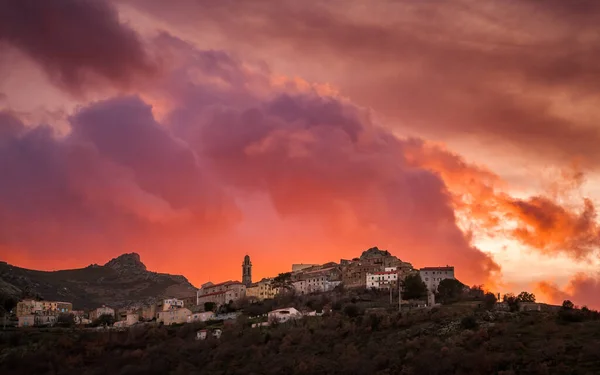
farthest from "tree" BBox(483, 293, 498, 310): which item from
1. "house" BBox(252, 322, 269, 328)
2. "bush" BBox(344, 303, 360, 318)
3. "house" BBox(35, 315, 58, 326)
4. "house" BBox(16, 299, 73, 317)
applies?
"house" BBox(16, 299, 73, 317)

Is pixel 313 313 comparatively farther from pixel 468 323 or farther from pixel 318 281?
pixel 318 281

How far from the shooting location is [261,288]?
168m

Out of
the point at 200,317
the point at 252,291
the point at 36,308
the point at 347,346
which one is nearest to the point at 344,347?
the point at 347,346

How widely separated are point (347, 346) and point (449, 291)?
40663 millimetres

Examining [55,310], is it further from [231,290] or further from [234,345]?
[234,345]

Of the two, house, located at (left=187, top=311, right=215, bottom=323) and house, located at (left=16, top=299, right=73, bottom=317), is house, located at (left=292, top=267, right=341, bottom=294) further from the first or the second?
house, located at (left=16, top=299, right=73, bottom=317)

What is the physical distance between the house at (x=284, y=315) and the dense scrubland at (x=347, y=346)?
14.3 ft

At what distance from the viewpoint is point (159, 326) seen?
13075cm

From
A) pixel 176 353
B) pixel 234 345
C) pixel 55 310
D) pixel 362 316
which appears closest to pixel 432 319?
pixel 362 316

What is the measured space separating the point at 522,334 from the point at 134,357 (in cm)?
5527

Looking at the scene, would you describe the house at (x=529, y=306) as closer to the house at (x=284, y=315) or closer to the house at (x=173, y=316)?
the house at (x=284, y=315)

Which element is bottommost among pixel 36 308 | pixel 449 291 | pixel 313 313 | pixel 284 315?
pixel 284 315

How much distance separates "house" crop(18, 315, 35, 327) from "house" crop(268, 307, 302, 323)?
47501 millimetres

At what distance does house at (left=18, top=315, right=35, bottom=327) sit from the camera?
14012 centimetres
